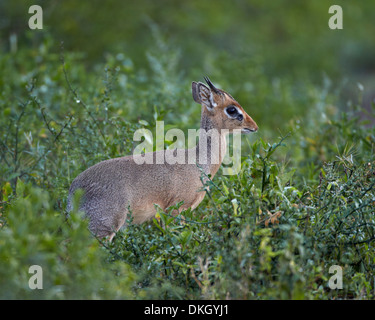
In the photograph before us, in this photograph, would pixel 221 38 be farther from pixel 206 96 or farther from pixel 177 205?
pixel 177 205

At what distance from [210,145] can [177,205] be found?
Result: 4.07 ft

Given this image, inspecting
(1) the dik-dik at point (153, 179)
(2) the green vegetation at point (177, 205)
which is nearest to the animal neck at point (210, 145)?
(1) the dik-dik at point (153, 179)

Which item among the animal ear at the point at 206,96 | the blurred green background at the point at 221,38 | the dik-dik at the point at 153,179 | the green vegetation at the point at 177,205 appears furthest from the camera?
the blurred green background at the point at 221,38

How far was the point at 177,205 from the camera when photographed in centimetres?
509

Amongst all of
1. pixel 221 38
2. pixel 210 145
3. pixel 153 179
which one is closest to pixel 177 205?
pixel 153 179

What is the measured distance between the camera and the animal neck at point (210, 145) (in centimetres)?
612

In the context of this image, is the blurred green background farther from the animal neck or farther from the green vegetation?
the animal neck

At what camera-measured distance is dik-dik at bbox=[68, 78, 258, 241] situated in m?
5.35

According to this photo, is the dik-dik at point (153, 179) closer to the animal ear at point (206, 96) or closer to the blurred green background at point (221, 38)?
the animal ear at point (206, 96)

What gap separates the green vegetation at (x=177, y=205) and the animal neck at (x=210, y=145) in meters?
0.22

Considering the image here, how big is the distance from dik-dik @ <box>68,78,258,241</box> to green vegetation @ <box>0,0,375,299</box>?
182 millimetres

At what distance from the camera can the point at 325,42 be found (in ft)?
59.6
